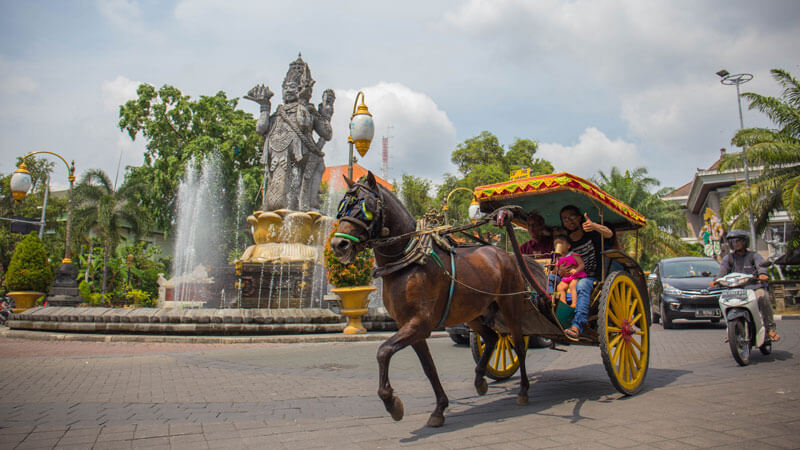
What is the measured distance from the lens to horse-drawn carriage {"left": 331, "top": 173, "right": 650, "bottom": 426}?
13.9ft

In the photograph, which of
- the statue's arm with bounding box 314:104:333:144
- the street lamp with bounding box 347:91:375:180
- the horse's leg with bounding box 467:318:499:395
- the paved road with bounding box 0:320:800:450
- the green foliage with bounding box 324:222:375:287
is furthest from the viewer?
the statue's arm with bounding box 314:104:333:144

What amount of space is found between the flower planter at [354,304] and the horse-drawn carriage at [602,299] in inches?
206

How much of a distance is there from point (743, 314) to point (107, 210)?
32.2 meters

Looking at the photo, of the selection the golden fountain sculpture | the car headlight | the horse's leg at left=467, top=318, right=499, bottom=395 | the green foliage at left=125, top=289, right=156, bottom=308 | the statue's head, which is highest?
the statue's head

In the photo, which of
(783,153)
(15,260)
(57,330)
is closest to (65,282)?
(15,260)

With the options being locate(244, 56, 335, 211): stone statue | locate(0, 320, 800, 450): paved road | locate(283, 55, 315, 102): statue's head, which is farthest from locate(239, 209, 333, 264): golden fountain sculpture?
locate(0, 320, 800, 450): paved road

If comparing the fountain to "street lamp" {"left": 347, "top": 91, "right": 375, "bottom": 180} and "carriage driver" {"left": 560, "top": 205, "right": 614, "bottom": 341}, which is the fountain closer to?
"street lamp" {"left": 347, "top": 91, "right": 375, "bottom": 180}

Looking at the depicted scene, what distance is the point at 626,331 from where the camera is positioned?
18.4 ft

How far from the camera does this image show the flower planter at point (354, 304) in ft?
36.7

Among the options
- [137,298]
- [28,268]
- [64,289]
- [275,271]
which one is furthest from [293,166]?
[28,268]

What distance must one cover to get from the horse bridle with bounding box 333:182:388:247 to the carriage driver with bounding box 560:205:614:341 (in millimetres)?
2593

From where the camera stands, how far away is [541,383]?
617 cm

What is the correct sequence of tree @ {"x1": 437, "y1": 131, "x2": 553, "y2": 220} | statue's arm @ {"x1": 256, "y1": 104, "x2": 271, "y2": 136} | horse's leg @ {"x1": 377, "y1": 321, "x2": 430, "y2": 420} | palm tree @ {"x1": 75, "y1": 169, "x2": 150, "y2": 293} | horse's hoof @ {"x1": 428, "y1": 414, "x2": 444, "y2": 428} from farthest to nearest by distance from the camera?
tree @ {"x1": 437, "y1": 131, "x2": 553, "y2": 220} < palm tree @ {"x1": 75, "y1": 169, "x2": 150, "y2": 293} < statue's arm @ {"x1": 256, "y1": 104, "x2": 271, "y2": 136} < horse's hoof @ {"x1": 428, "y1": 414, "x2": 444, "y2": 428} < horse's leg @ {"x1": 377, "y1": 321, "x2": 430, "y2": 420}

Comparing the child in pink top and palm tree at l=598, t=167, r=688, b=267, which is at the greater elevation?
palm tree at l=598, t=167, r=688, b=267
